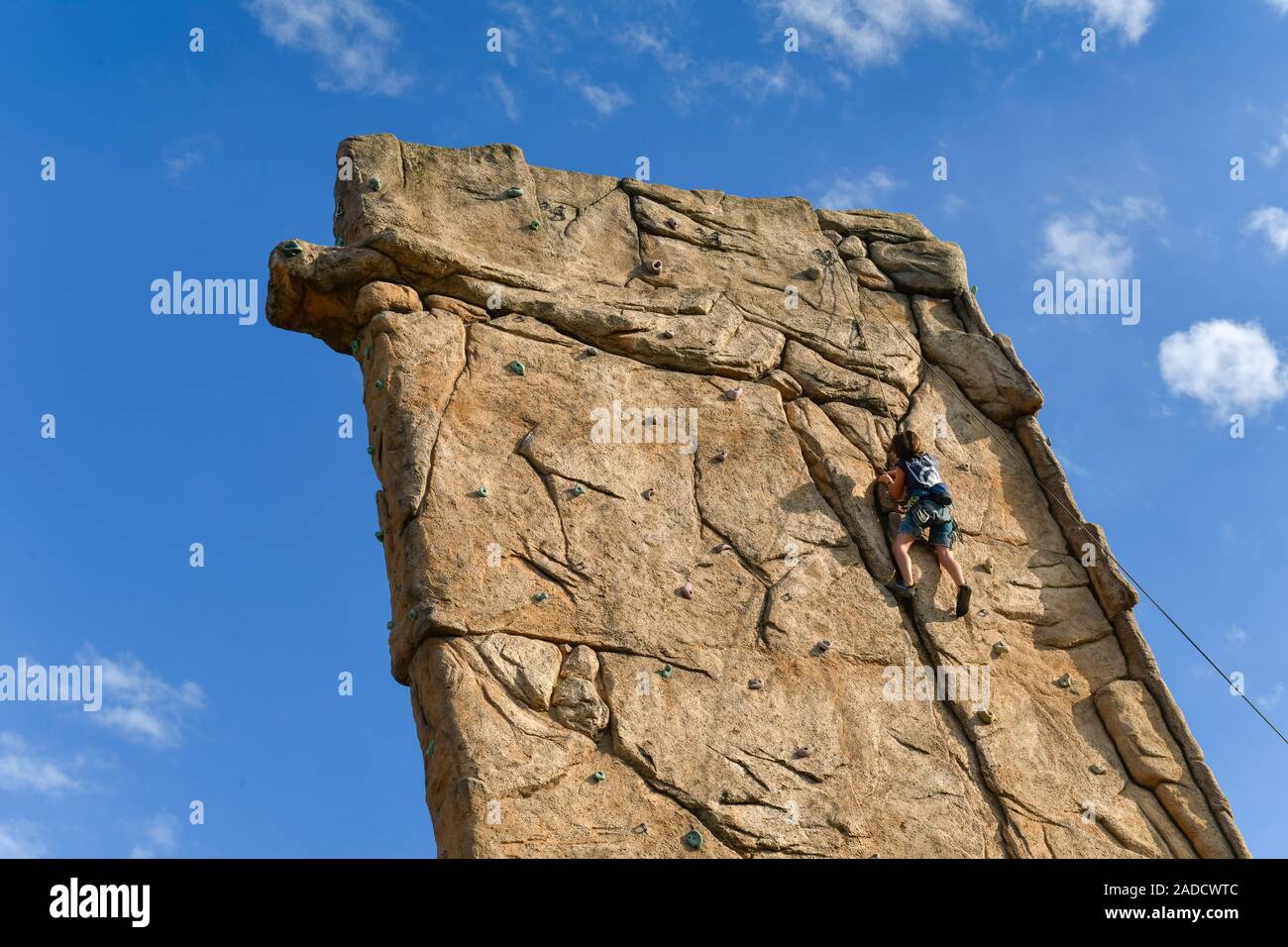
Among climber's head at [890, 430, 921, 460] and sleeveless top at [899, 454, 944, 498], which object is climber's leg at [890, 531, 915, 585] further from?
climber's head at [890, 430, 921, 460]

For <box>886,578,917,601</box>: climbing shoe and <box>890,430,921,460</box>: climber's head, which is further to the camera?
<box>890,430,921,460</box>: climber's head

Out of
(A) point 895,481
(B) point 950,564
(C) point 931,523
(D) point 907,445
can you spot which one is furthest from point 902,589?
(D) point 907,445

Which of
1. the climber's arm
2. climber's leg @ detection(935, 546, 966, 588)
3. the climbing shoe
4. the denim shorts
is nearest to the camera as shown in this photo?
the climbing shoe

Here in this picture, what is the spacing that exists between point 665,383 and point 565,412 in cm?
81

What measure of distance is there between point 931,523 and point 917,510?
4.7 inches

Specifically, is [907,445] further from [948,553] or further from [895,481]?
[948,553]

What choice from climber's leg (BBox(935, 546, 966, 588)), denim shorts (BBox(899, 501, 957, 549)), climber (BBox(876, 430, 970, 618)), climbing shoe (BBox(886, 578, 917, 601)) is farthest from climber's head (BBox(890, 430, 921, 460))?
climbing shoe (BBox(886, 578, 917, 601))

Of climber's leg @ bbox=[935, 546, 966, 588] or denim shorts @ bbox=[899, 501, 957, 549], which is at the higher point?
denim shorts @ bbox=[899, 501, 957, 549]

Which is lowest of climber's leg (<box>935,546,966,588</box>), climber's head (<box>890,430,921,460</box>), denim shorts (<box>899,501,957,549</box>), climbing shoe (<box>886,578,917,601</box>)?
climbing shoe (<box>886,578,917,601</box>)

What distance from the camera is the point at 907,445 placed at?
10.7 metres

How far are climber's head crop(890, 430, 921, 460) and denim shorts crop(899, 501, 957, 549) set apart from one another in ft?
1.24

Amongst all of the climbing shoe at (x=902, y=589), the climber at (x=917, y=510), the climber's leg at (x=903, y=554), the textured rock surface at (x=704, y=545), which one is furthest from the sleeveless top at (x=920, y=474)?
the climbing shoe at (x=902, y=589)

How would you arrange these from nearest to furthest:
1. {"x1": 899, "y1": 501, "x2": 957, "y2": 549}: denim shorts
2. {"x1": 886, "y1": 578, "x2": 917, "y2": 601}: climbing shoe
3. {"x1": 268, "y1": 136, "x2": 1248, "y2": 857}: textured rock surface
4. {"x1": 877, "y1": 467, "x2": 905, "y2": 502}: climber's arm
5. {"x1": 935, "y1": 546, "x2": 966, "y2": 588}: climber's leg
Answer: {"x1": 268, "y1": 136, "x2": 1248, "y2": 857}: textured rock surface < {"x1": 886, "y1": 578, "x2": 917, "y2": 601}: climbing shoe < {"x1": 935, "y1": 546, "x2": 966, "y2": 588}: climber's leg < {"x1": 899, "y1": 501, "x2": 957, "y2": 549}: denim shorts < {"x1": 877, "y1": 467, "x2": 905, "y2": 502}: climber's arm

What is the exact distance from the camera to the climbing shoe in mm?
10117
